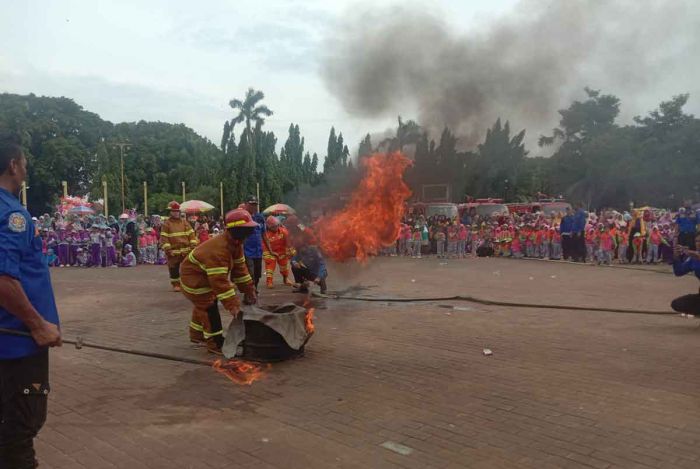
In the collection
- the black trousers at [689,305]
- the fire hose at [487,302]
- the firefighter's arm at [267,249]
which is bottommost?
the fire hose at [487,302]

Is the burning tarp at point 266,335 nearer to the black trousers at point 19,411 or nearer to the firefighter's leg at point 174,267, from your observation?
the black trousers at point 19,411

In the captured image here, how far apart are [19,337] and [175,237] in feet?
25.0

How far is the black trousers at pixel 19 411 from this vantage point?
2.65m

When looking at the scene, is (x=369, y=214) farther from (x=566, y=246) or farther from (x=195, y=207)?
(x=195, y=207)

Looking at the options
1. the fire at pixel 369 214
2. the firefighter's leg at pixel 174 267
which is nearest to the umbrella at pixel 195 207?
the firefighter's leg at pixel 174 267

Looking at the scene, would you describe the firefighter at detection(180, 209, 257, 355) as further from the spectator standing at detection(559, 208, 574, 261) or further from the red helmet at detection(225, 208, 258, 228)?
the spectator standing at detection(559, 208, 574, 261)

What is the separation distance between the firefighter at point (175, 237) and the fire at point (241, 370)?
497 cm

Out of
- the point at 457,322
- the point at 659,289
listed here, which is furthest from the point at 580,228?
the point at 457,322

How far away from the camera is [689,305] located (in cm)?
724

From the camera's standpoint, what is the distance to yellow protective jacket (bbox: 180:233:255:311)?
568 cm

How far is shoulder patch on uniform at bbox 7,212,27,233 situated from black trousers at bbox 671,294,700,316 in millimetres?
7760

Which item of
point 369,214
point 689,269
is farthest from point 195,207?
point 689,269

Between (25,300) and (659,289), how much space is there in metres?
11.4

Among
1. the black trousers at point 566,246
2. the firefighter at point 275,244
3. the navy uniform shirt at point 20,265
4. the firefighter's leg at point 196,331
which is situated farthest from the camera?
the black trousers at point 566,246
